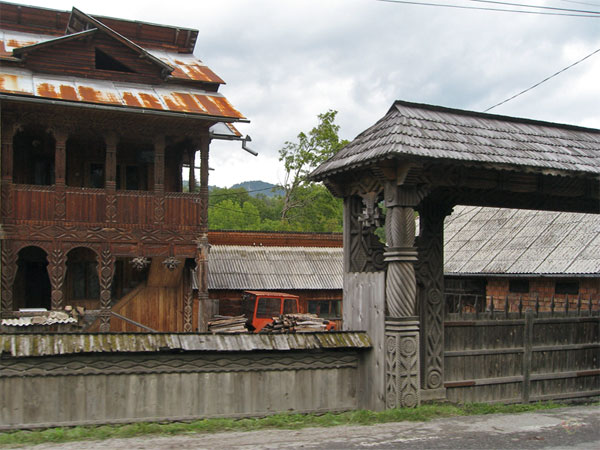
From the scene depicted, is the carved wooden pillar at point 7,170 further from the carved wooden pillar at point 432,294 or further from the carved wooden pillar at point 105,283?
the carved wooden pillar at point 432,294

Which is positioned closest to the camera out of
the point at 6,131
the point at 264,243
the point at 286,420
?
the point at 286,420

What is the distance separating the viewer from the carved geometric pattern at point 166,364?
7.72m

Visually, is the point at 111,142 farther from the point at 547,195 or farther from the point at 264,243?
the point at 547,195

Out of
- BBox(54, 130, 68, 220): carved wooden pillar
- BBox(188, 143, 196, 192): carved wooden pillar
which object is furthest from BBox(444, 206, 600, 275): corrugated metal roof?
BBox(54, 130, 68, 220): carved wooden pillar

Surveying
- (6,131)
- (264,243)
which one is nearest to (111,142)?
(6,131)

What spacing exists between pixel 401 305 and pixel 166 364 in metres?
3.34

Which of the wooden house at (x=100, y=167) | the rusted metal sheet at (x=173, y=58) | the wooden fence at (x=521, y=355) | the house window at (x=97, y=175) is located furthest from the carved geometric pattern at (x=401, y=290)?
the house window at (x=97, y=175)

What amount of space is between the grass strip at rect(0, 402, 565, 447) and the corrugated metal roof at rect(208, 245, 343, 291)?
15843 millimetres

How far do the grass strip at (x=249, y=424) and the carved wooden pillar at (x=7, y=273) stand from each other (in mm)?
10440

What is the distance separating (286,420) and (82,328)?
11.3 m

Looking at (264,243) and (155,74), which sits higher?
(155,74)

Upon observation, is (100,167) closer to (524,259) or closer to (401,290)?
(524,259)

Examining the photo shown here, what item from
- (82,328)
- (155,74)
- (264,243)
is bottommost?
(82,328)

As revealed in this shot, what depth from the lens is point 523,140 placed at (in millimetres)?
10383
